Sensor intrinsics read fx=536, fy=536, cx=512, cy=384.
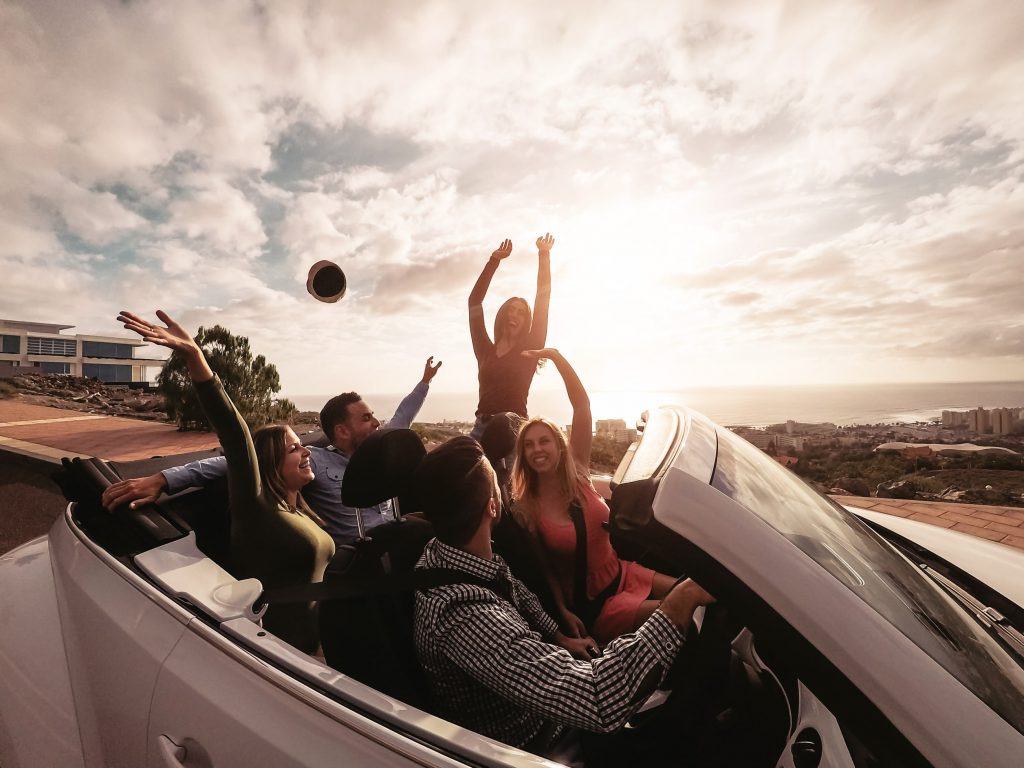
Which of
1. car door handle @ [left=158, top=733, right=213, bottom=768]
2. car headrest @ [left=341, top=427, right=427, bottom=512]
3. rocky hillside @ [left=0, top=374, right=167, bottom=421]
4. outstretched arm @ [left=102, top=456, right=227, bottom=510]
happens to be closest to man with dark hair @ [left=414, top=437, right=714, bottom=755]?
car headrest @ [left=341, top=427, right=427, bottom=512]

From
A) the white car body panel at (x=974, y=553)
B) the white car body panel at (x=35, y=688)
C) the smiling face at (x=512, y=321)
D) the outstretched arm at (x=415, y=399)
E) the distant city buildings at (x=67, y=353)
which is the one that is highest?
the distant city buildings at (x=67, y=353)

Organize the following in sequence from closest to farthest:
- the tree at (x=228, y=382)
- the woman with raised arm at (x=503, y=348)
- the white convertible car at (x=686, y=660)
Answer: the white convertible car at (x=686, y=660) → the woman with raised arm at (x=503, y=348) → the tree at (x=228, y=382)

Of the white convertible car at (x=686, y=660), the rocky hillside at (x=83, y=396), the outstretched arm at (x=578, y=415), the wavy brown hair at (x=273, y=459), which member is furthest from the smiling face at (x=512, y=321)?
the rocky hillside at (x=83, y=396)

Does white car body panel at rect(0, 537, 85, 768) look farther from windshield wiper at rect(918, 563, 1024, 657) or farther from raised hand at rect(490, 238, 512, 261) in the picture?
raised hand at rect(490, 238, 512, 261)

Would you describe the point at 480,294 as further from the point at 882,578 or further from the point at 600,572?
the point at 882,578

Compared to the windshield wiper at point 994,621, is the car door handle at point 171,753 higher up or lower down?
lower down

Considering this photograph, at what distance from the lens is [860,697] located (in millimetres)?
753

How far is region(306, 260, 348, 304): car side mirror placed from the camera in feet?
8.58

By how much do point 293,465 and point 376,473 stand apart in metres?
1.11

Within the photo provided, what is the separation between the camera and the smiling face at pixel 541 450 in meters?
2.47

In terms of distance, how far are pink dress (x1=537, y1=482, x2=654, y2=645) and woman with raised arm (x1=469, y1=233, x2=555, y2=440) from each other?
3.16ft

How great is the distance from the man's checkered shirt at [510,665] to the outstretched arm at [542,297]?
208 centimetres

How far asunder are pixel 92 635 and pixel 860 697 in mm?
1656

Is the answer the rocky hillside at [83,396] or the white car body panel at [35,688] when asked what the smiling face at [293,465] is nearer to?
the white car body panel at [35,688]
